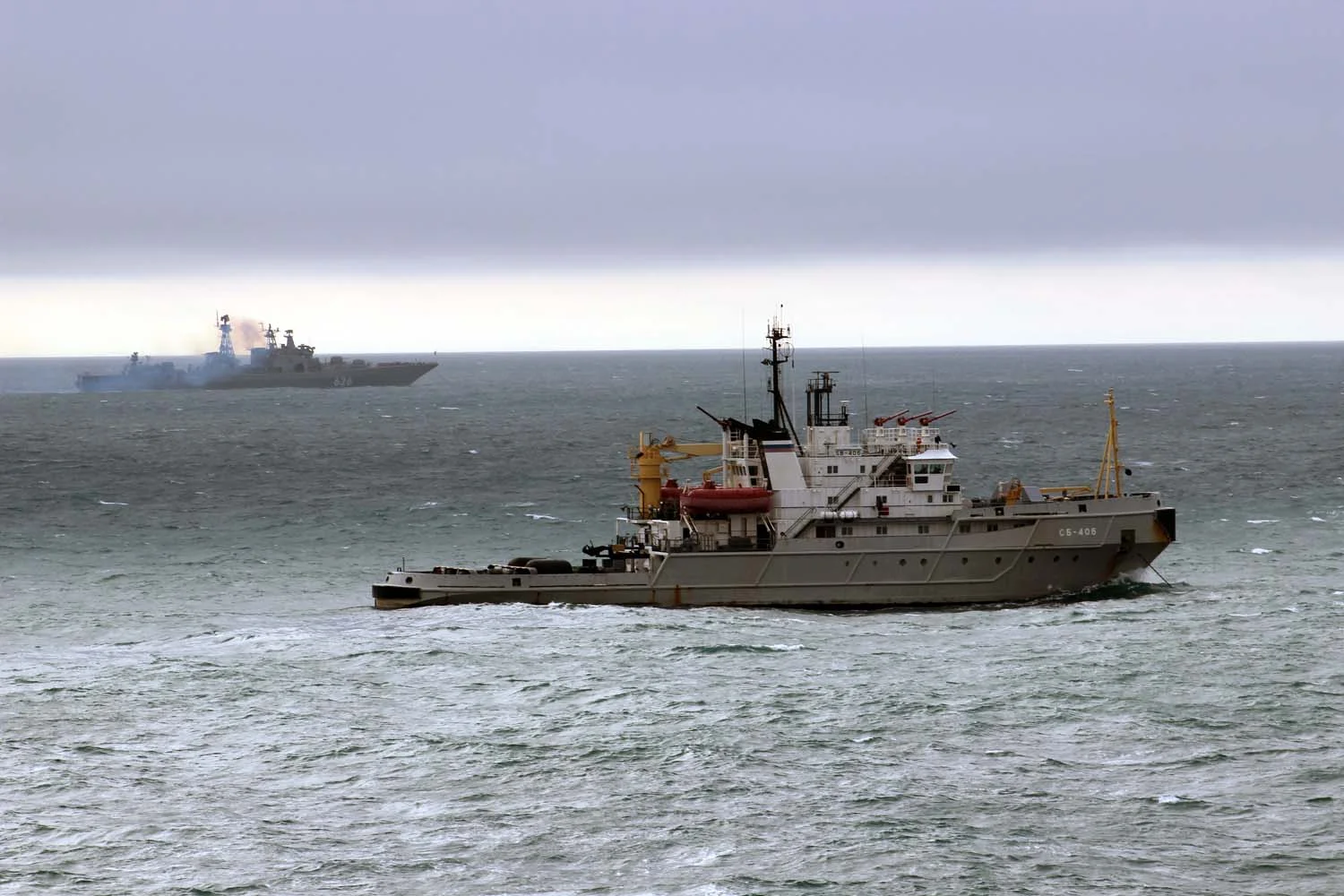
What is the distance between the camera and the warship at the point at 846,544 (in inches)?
2239

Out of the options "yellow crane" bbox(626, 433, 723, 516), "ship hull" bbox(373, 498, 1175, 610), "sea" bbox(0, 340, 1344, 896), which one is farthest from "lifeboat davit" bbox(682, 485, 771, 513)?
"yellow crane" bbox(626, 433, 723, 516)

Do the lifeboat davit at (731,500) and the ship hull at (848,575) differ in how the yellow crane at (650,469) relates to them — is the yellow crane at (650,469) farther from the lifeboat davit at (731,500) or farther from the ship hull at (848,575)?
the ship hull at (848,575)

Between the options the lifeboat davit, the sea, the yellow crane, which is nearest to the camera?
the sea

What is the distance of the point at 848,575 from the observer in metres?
56.9

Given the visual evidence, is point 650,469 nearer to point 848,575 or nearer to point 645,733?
point 848,575

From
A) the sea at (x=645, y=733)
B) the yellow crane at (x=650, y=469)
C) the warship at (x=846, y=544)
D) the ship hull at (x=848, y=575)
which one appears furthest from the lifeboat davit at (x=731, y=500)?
the yellow crane at (x=650, y=469)

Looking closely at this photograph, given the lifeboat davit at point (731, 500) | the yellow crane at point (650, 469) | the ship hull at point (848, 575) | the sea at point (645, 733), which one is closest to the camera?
the sea at point (645, 733)

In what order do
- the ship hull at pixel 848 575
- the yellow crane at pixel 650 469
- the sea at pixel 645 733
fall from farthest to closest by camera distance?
the yellow crane at pixel 650 469 → the ship hull at pixel 848 575 → the sea at pixel 645 733

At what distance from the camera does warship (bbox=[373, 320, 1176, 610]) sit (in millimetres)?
56875

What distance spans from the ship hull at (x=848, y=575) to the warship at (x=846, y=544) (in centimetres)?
4

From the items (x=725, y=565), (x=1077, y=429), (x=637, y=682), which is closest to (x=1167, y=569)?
(x=725, y=565)

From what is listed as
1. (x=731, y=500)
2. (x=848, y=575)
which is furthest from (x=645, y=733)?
(x=731, y=500)

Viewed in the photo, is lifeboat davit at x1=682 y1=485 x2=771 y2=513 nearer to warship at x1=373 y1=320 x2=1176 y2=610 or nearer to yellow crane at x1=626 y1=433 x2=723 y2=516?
warship at x1=373 y1=320 x2=1176 y2=610

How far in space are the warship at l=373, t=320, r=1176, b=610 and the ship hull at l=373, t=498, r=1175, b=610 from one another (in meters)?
0.04
